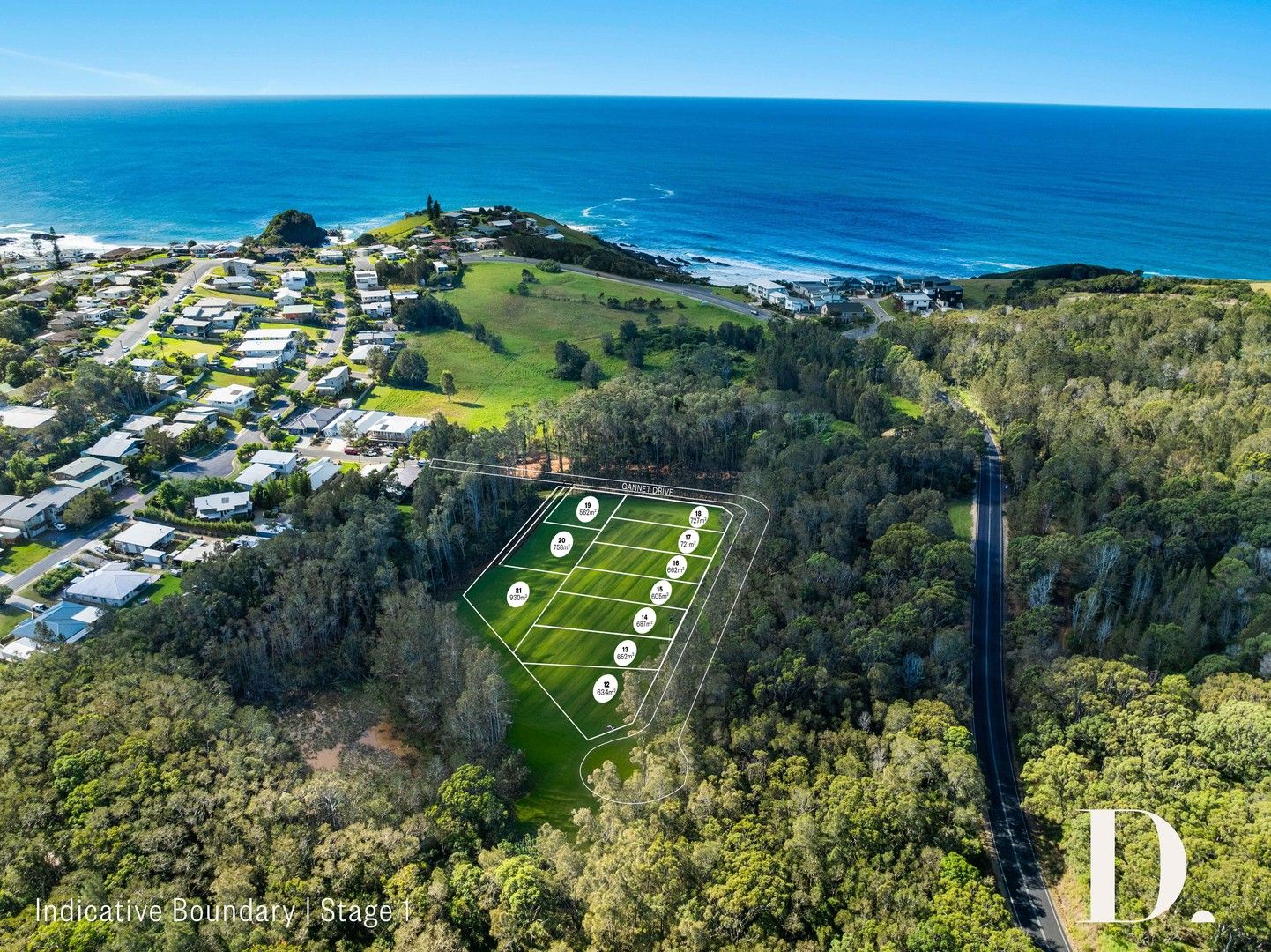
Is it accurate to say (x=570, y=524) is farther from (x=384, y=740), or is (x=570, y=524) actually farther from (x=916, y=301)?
(x=916, y=301)

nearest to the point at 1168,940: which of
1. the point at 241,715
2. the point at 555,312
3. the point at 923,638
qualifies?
the point at 923,638

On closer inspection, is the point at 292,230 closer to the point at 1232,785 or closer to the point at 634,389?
the point at 634,389

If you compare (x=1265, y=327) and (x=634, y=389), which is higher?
(x=1265, y=327)

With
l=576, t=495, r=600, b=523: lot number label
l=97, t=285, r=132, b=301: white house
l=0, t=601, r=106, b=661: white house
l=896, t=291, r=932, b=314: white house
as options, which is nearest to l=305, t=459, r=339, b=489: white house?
l=0, t=601, r=106, b=661: white house

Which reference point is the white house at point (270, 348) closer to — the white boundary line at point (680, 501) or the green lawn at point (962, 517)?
the white boundary line at point (680, 501)

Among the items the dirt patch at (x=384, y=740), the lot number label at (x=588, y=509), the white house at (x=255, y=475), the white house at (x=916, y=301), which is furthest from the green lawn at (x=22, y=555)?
the white house at (x=916, y=301)

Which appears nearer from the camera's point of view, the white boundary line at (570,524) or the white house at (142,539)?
the white boundary line at (570,524)

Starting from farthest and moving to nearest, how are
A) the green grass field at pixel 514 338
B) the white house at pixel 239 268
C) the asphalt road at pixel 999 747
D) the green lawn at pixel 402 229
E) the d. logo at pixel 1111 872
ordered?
1. the green lawn at pixel 402 229
2. the white house at pixel 239 268
3. the green grass field at pixel 514 338
4. the asphalt road at pixel 999 747
5. the d. logo at pixel 1111 872
